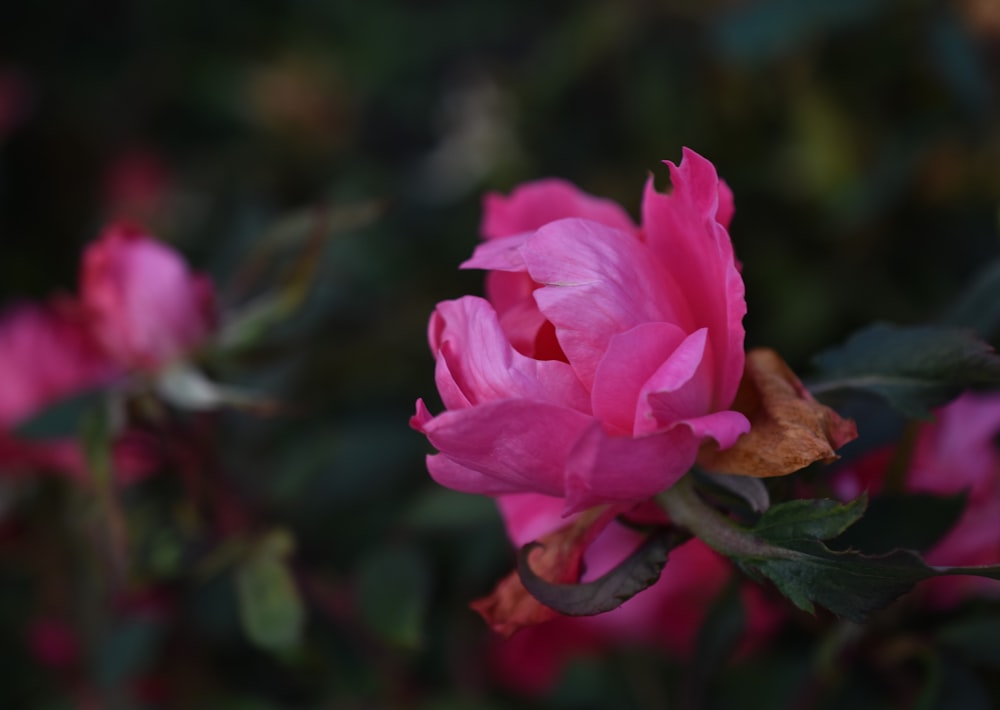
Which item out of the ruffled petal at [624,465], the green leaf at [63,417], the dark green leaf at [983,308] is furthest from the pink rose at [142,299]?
the dark green leaf at [983,308]

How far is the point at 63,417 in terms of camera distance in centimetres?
65

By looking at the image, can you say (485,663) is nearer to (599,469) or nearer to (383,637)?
(383,637)

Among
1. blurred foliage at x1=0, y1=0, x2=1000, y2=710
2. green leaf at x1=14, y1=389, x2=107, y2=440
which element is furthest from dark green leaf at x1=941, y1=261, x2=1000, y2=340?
green leaf at x1=14, y1=389, x2=107, y2=440

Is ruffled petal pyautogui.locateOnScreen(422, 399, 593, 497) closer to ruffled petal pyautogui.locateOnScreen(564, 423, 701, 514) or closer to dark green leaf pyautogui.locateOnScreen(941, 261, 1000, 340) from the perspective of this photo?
ruffled petal pyautogui.locateOnScreen(564, 423, 701, 514)

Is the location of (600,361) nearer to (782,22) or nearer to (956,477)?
(956,477)

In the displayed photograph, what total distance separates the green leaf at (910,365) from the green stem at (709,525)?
0.32ft

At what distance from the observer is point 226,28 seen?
1582 mm

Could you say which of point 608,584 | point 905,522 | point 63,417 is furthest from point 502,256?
point 63,417

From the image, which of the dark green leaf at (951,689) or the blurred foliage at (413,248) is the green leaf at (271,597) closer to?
the blurred foliage at (413,248)

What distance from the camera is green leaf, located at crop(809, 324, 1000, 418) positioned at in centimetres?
44

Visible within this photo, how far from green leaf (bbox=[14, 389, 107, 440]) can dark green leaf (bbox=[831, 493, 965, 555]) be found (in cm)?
47

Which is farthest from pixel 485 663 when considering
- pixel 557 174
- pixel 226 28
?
pixel 226 28

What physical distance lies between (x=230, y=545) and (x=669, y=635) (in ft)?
1.06

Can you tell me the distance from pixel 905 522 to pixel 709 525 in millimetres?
142
